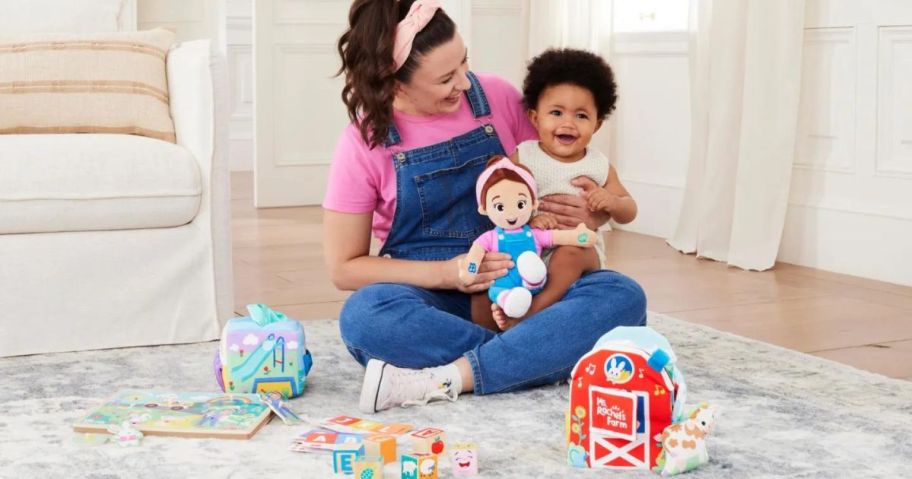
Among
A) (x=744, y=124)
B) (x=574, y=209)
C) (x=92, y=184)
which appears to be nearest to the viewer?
(x=574, y=209)

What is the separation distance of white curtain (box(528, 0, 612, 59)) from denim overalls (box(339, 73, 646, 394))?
83.5 inches

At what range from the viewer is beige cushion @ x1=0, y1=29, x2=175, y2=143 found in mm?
2535

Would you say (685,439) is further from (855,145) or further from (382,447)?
(855,145)

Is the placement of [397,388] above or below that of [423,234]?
below

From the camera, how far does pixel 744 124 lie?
Answer: 132 inches

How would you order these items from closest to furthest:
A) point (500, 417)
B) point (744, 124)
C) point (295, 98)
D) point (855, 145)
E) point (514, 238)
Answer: point (500, 417), point (514, 238), point (855, 145), point (744, 124), point (295, 98)

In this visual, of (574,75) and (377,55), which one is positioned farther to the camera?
(574,75)

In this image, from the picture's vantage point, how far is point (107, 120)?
2.55 m

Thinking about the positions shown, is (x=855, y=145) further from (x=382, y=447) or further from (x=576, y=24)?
(x=382, y=447)

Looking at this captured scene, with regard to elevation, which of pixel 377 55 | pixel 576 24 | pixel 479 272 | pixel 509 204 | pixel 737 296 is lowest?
pixel 737 296

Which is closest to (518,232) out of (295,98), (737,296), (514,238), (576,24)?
(514,238)

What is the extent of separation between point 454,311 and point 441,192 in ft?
0.66

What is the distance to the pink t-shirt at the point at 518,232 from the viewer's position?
1.89 metres

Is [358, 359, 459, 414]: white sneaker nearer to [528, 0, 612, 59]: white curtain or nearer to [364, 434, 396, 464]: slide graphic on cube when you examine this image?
[364, 434, 396, 464]: slide graphic on cube
